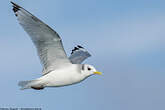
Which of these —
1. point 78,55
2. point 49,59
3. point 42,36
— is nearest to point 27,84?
point 49,59

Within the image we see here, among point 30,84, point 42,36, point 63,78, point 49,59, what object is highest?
point 42,36

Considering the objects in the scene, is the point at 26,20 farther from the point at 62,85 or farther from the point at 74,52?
the point at 74,52

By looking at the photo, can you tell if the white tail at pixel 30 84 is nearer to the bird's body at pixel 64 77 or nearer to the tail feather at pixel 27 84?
the tail feather at pixel 27 84

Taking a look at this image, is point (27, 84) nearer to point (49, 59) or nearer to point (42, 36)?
point (49, 59)

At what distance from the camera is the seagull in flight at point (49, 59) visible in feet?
62.4

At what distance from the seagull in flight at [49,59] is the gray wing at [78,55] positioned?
217 centimetres

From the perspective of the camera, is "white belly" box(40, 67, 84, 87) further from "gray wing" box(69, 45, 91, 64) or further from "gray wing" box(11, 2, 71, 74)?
"gray wing" box(69, 45, 91, 64)

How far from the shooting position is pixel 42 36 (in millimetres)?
19125

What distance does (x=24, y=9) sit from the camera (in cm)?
1909

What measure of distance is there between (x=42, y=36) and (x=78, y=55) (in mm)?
4152

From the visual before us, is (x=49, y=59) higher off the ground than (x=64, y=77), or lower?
higher

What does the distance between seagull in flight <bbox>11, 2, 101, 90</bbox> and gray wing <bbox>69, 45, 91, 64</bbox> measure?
7.13ft

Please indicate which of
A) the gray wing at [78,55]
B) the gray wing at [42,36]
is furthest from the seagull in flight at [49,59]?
the gray wing at [78,55]

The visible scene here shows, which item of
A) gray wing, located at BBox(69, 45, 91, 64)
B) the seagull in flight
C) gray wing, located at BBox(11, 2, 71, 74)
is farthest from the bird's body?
gray wing, located at BBox(69, 45, 91, 64)
